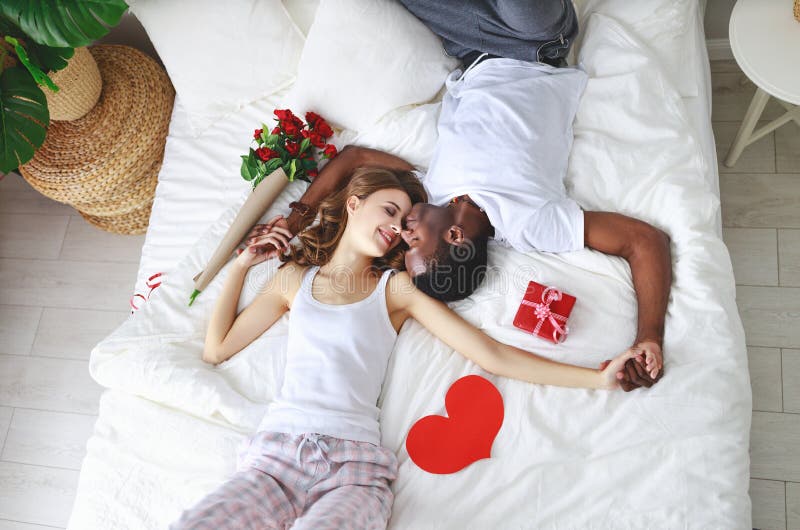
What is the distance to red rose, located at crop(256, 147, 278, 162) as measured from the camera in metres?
1.75

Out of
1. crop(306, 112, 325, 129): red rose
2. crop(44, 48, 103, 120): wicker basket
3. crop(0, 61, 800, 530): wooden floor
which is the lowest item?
crop(0, 61, 800, 530): wooden floor

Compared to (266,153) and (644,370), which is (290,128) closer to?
(266,153)

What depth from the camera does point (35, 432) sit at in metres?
2.06

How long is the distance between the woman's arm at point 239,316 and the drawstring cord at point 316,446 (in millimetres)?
324

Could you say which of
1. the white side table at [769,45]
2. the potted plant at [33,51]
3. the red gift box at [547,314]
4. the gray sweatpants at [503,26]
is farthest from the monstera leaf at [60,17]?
the white side table at [769,45]

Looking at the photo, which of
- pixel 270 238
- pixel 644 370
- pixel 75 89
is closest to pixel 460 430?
pixel 644 370

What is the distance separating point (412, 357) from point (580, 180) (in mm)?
614

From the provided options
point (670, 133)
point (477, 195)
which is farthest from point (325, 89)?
point (670, 133)

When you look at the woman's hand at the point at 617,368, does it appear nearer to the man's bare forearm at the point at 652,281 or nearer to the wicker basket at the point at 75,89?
the man's bare forearm at the point at 652,281

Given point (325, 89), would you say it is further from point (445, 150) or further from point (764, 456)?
point (764, 456)

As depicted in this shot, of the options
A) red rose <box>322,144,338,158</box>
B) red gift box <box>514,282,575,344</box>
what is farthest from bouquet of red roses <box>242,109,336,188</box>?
red gift box <box>514,282,575,344</box>

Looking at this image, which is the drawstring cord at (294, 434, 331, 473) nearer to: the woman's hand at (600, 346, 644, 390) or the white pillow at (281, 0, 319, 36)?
the woman's hand at (600, 346, 644, 390)

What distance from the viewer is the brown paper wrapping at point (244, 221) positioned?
1.66 m

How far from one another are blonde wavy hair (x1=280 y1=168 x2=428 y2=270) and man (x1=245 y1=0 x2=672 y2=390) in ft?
0.16
